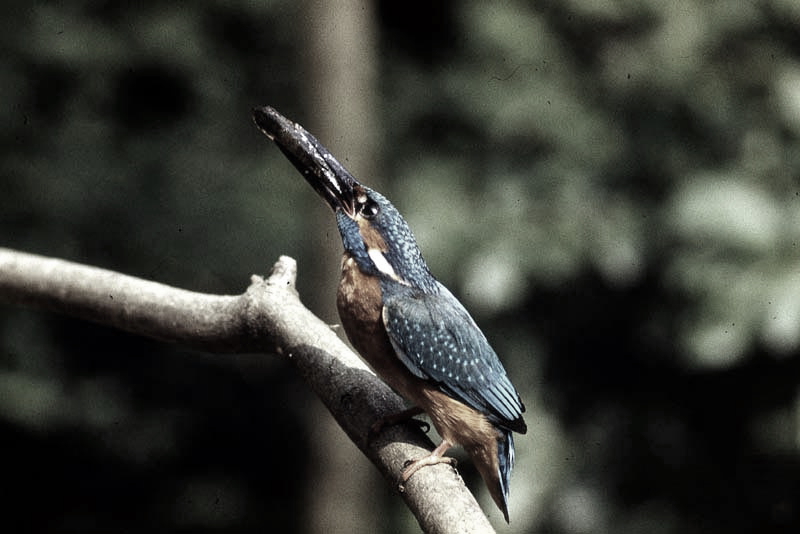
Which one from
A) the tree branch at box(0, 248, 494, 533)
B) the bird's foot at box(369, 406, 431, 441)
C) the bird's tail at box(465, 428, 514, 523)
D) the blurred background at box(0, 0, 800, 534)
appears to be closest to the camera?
the tree branch at box(0, 248, 494, 533)

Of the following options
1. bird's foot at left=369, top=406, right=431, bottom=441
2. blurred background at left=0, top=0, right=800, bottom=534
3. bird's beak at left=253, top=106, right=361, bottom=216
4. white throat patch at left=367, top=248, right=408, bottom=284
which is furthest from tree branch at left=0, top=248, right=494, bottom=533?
blurred background at left=0, top=0, right=800, bottom=534

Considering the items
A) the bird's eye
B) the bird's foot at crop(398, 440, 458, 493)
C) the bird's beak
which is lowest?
the bird's foot at crop(398, 440, 458, 493)

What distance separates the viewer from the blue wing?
5.39ft

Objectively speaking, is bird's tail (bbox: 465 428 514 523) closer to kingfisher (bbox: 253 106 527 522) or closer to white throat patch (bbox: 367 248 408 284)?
kingfisher (bbox: 253 106 527 522)

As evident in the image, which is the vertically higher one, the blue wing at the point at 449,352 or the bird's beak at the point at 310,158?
the bird's beak at the point at 310,158

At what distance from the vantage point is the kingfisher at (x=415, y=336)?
5.34 ft

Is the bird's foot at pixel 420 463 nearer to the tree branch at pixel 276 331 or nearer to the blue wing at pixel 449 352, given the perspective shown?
the tree branch at pixel 276 331

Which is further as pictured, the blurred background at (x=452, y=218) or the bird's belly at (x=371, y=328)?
the blurred background at (x=452, y=218)

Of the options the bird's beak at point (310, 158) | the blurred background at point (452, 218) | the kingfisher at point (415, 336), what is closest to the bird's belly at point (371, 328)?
the kingfisher at point (415, 336)

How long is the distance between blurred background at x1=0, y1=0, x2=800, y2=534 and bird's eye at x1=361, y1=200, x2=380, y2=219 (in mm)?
863

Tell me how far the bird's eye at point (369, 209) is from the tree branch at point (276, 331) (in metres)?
0.22

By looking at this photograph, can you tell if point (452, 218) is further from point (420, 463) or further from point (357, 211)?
point (420, 463)

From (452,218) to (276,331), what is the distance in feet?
3.09

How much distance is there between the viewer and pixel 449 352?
170 centimetres
